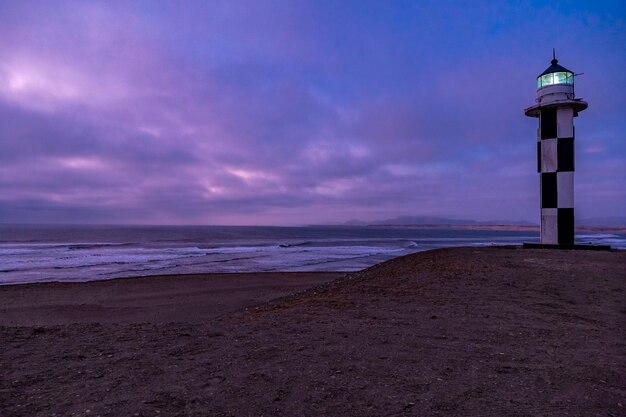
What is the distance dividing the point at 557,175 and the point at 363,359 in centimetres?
1448

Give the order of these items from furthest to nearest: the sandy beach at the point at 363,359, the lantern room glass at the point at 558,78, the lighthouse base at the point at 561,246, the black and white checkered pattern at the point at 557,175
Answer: the lantern room glass at the point at 558,78, the black and white checkered pattern at the point at 557,175, the lighthouse base at the point at 561,246, the sandy beach at the point at 363,359

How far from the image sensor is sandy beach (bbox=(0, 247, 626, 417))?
3248mm

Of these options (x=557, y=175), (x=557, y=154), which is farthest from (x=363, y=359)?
(x=557, y=154)

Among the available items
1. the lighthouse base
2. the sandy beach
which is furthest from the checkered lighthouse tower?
the sandy beach

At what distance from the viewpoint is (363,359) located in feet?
13.9

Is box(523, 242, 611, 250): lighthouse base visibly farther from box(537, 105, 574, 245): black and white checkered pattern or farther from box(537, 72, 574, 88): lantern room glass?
box(537, 72, 574, 88): lantern room glass

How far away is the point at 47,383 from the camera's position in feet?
11.8

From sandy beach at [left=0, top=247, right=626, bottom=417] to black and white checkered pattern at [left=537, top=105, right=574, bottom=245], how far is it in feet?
24.9

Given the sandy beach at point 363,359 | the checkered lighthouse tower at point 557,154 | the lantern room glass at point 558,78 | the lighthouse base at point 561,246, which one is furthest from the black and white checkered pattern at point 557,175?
the sandy beach at point 363,359

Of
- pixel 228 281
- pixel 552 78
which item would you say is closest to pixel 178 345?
pixel 228 281

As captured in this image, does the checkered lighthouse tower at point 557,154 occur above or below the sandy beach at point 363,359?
above

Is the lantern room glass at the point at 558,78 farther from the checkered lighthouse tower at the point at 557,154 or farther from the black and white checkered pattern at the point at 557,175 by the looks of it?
the black and white checkered pattern at the point at 557,175

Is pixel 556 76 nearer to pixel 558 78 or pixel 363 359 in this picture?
pixel 558 78

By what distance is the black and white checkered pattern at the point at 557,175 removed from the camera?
50.6 ft
